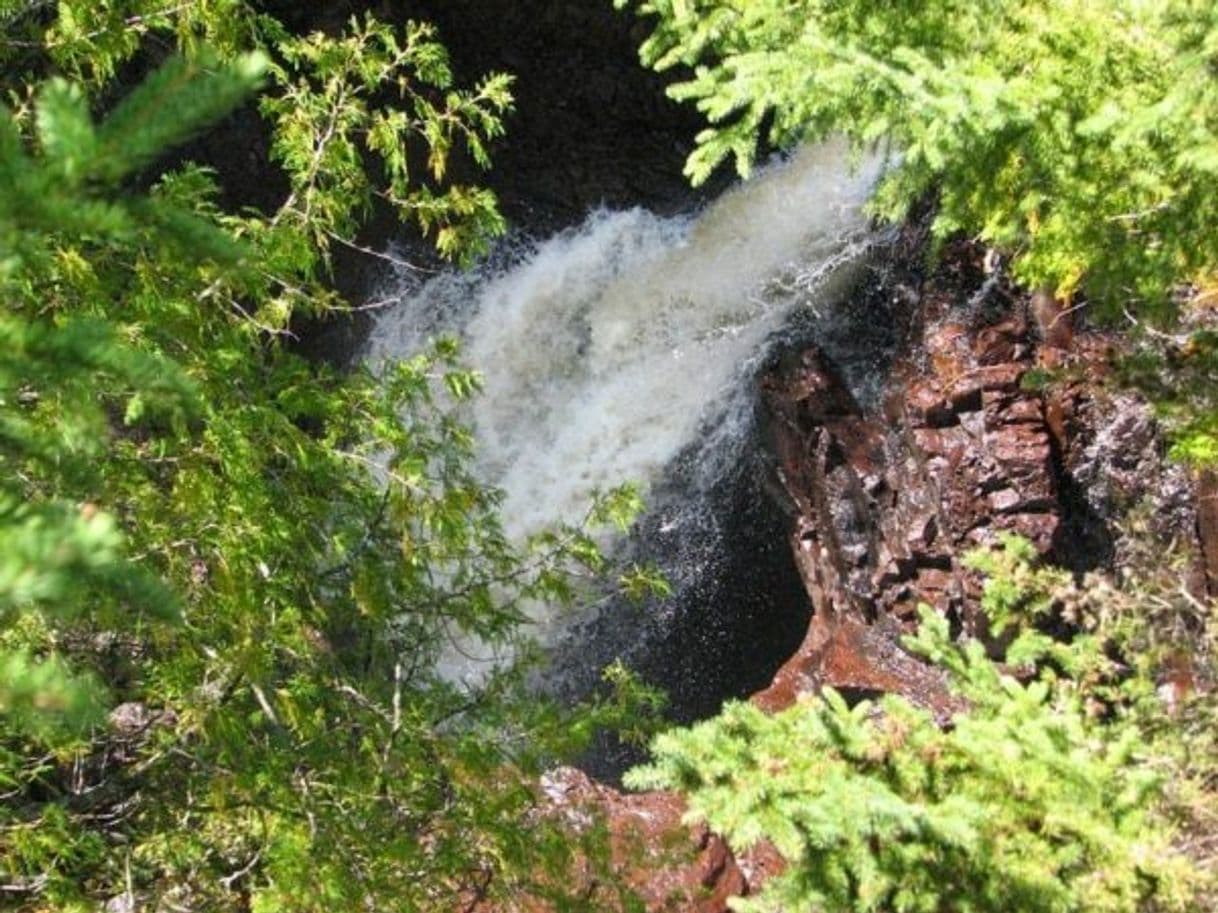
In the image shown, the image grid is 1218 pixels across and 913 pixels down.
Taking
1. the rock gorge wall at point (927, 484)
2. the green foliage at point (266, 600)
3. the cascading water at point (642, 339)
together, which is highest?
the green foliage at point (266, 600)

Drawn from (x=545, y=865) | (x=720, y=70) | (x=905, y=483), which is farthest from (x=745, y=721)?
(x=905, y=483)

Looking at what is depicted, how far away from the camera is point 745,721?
11.5 ft

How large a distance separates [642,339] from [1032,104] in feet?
24.0

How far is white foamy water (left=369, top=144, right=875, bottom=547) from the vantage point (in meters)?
10.6

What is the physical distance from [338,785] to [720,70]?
3.52 metres

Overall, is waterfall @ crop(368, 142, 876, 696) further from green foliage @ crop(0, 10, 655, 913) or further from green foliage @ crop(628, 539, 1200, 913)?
green foliage @ crop(628, 539, 1200, 913)

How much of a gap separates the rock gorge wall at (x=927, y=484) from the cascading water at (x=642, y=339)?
107cm

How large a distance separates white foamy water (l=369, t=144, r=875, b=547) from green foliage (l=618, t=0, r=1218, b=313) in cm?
522

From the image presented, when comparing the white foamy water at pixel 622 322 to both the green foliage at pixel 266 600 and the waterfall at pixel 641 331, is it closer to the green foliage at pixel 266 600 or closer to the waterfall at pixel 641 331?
the waterfall at pixel 641 331

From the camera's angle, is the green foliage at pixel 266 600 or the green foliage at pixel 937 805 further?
the green foliage at pixel 266 600

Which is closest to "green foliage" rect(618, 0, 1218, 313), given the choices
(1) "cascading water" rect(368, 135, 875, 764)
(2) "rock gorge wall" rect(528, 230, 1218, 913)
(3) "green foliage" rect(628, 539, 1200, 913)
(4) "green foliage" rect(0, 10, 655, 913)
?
(4) "green foliage" rect(0, 10, 655, 913)

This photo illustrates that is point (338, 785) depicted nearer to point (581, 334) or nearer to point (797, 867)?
point (797, 867)

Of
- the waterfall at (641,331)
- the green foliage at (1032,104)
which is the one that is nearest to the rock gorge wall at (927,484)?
the waterfall at (641,331)

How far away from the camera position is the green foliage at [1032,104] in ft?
12.3
